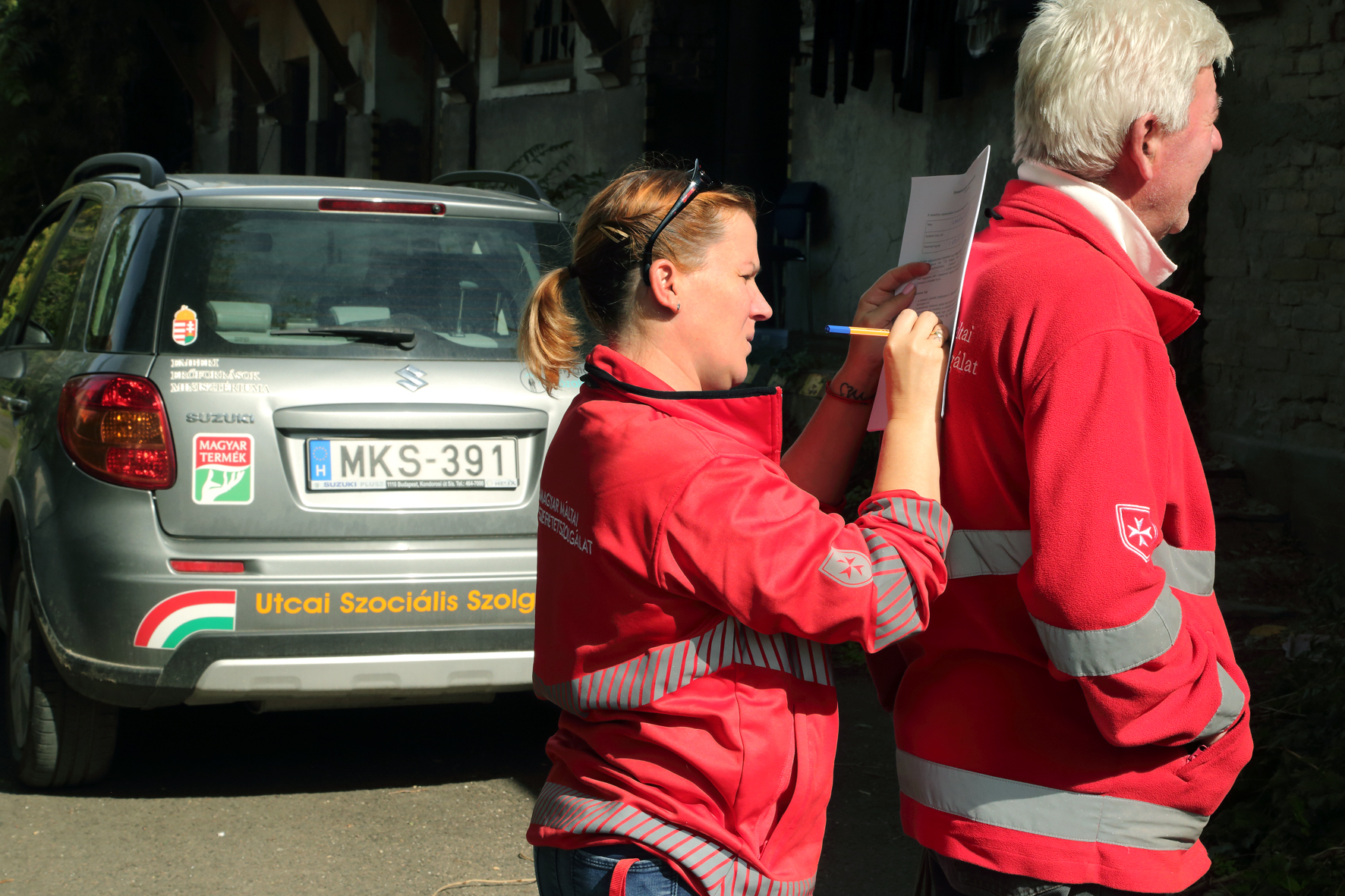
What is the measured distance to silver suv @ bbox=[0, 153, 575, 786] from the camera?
12.4 feet

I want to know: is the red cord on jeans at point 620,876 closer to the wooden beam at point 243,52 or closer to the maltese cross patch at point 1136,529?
the maltese cross patch at point 1136,529

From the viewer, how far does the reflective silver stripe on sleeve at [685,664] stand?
1697 mm

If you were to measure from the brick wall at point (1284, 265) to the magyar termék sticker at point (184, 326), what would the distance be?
489cm

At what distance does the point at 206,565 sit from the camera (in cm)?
377

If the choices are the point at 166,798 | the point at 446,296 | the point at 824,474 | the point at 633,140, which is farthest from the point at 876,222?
the point at 824,474

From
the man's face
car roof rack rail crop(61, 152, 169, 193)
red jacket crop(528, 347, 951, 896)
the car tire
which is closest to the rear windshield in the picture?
car roof rack rail crop(61, 152, 169, 193)

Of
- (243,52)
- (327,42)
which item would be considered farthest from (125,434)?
(243,52)

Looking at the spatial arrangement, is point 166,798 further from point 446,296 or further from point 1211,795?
point 1211,795

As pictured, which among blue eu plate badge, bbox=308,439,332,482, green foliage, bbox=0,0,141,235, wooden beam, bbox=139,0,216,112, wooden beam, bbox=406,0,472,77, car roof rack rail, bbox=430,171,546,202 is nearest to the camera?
blue eu plate badge, bbox=308,439,332,482

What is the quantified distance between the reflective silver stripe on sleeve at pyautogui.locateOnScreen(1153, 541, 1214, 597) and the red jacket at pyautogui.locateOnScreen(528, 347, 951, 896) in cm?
27

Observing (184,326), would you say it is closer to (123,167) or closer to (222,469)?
(222,469)

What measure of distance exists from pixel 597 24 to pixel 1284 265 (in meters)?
7.36

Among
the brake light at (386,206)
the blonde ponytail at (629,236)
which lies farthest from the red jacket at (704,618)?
the brake light at (386,206)

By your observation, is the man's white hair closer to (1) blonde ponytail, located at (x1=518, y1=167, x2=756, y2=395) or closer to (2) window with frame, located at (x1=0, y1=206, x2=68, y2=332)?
(1) blonde ponytail, located at (x1=518, y1=167, x2=756, y2=395)
